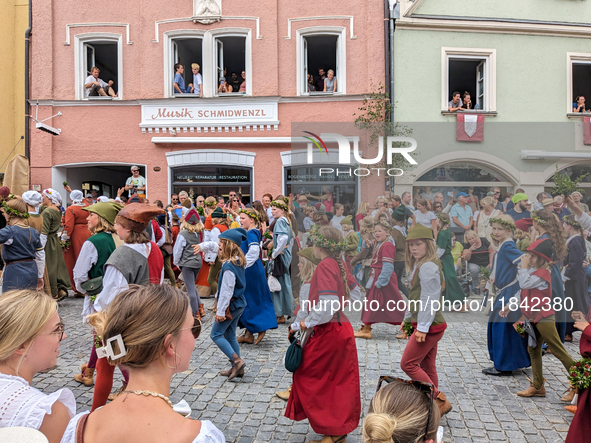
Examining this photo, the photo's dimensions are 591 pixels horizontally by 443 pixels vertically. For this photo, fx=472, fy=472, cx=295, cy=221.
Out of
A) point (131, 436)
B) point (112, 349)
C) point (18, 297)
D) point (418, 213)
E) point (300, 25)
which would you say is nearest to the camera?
point (131, 436)

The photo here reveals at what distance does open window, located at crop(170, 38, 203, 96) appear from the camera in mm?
14594

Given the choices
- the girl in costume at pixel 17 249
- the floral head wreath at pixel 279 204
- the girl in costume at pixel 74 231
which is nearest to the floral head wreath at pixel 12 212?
the girl in costume at pixel 17 249

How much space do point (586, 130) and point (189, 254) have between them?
13.3 metres

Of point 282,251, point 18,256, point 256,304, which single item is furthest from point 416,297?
point 18,256

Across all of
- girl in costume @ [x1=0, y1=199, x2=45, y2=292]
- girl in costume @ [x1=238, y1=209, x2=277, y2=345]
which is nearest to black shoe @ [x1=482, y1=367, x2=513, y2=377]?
girl in costume @ [x1=238, y1=209, x2=277, y2=345]

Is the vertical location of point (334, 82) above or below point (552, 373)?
above

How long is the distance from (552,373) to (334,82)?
35.7 ft

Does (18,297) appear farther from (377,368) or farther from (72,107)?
(72,107)

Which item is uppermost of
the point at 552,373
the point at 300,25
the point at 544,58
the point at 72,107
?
the point at 300,25

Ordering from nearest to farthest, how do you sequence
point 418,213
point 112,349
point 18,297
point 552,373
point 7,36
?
point 112,349
point 18,297
point 552,373
point 418,213
point 7,36

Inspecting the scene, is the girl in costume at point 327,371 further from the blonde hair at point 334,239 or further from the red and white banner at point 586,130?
the red and white banner at point 586,130

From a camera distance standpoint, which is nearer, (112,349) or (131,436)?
(131,436)

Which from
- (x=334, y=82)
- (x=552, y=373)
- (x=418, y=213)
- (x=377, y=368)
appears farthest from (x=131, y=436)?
(x=334, y=82)

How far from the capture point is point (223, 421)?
161 inches
